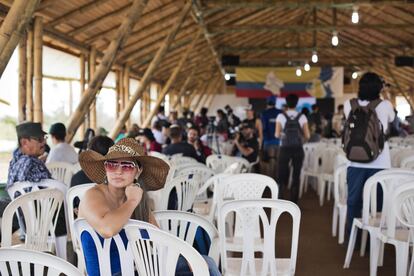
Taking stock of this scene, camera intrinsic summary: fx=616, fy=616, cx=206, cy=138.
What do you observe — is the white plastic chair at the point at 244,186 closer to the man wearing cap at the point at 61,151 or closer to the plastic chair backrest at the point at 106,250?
the plastic chair backrest at the point at 106,250

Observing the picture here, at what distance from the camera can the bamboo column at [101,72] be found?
767cm

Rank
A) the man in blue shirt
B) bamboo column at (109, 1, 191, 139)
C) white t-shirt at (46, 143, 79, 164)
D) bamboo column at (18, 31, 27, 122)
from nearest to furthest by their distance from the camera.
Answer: white t-shirt at (46, 143, 79, 164)
bamboo column at (18, 31, 27, 122)
the man in blue shirt
bamboo column at (109, 1, 191, 139)

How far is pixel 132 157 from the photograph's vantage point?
2871 mm

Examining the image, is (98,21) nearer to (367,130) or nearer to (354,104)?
(354,104)

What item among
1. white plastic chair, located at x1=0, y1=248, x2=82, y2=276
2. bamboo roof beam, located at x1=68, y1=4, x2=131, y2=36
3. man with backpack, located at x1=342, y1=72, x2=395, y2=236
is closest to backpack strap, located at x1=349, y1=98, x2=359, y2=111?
man with backpack, located at x1=342, y1=72, x2=395, y2=236

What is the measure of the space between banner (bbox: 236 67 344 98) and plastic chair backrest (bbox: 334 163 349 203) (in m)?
12.9

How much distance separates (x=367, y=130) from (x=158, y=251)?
3065mm

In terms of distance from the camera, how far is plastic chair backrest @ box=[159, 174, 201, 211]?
457cm

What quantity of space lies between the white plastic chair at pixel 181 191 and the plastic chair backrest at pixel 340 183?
1605 millimetres

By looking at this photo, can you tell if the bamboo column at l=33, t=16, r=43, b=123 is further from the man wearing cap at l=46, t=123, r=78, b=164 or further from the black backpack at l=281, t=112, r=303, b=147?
the black backpack at l=281, t=112, r=303, b=147

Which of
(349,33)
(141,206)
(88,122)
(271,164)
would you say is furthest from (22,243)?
(349,33)

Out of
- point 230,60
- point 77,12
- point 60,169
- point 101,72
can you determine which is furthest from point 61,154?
point 230,60

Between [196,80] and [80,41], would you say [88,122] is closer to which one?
[80,41]

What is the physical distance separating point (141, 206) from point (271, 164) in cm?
766
